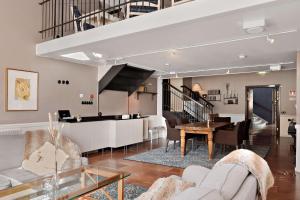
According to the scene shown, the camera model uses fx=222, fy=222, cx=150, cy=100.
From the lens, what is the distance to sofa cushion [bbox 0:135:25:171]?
3086 mm

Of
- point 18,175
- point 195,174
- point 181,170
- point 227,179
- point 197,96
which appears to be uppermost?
point 197,96

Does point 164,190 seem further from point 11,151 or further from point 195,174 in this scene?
point 11,151

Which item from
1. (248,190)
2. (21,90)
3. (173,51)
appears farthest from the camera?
(173,51)

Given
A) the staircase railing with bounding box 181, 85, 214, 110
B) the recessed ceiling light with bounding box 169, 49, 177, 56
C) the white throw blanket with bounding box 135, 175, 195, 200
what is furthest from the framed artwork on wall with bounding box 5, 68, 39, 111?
the staircase railing with bounding box 181, 85, 214, 110

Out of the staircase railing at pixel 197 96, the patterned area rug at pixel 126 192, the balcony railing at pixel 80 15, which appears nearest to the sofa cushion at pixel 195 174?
the patterned area rug at pixel 126 192

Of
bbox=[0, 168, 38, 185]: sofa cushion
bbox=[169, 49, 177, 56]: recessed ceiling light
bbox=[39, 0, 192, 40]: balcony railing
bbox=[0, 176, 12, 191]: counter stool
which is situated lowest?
bbox=[0, 168, 38, 185]: sofa cushion

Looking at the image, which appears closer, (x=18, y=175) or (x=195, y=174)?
(x=195, y=174)

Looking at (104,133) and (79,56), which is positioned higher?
(79,56)

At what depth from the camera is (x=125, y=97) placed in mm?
7566

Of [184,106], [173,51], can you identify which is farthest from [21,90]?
[184,106]

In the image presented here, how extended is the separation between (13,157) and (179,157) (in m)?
3.45

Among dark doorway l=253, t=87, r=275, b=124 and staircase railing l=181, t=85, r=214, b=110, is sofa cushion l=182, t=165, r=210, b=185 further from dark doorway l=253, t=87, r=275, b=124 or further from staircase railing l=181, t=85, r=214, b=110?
dark doorway l=253, t=87, r=275, b=124

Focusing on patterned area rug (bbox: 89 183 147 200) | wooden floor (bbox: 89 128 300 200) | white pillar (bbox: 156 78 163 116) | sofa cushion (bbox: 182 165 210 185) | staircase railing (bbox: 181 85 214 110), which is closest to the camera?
sofa cushion (bbox: 182 165 210 185)

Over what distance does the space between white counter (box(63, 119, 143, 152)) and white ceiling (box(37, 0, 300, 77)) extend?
1652 mm
